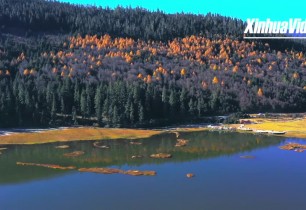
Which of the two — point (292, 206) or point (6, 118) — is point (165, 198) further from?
point (6, 118)

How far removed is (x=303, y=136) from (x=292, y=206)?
62238 millimetres

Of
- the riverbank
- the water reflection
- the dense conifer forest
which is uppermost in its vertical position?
the dense conifer forest

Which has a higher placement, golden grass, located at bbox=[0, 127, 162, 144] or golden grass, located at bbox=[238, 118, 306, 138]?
golden grass, located at bbox=[238, 118, 306, 138]

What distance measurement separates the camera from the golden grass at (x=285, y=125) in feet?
369

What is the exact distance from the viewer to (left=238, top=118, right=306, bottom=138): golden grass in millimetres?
112331

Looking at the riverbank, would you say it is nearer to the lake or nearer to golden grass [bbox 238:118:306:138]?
golden grass [bbox 238:118:306:138]

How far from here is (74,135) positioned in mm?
107938

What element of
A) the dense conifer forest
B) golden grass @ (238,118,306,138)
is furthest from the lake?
the dense conifer forest

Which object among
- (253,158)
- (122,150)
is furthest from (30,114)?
(253,158)

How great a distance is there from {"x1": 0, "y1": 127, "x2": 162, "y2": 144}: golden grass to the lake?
21.1ft

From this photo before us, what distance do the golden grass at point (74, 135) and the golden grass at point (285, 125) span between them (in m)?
31.7

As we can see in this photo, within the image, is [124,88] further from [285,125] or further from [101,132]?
[285,125]

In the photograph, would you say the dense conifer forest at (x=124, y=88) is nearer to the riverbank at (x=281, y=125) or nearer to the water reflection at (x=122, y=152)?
the riverbank at (x=281, y=125)

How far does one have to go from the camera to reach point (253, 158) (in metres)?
81.6
